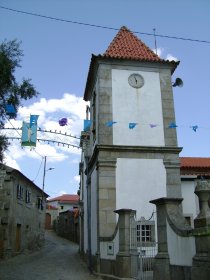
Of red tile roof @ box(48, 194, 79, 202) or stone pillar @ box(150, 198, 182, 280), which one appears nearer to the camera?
stone pillar @ box(150, 198, 182, 280)

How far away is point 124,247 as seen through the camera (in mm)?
11500

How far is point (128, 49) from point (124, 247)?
10.3m

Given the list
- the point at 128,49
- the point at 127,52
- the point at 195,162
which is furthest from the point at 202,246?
the point at 195,162

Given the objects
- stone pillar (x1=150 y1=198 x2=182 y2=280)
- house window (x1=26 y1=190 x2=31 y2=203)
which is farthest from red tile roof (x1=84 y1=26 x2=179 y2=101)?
house window (x1=26 y1=190 x2=31 y2=203)

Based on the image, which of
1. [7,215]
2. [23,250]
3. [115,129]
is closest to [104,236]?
[115,129]

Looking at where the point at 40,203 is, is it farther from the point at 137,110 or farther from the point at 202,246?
the point at 202,246

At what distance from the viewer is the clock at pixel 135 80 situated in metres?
17.0

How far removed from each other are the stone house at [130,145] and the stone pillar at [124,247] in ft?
4.30

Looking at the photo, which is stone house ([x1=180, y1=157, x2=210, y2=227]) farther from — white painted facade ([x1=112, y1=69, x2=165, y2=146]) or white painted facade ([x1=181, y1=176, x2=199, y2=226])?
white painted facade ([x1=112, y1=69, x2=165, y2=146])

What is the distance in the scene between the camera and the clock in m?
17.0

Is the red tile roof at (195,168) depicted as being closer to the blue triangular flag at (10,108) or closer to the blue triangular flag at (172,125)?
the blue triangular flag at (172,125)

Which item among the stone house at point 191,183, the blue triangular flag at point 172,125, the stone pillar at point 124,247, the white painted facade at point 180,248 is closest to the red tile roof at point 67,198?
the stone house at point 191,183

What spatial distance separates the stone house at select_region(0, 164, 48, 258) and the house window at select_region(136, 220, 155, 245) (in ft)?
25.8

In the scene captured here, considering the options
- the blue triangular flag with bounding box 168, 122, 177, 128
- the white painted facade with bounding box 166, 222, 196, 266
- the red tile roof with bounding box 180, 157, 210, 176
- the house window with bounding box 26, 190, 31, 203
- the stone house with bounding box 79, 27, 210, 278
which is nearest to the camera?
the white painted facade with bounding box 166, 222, 196, 266
